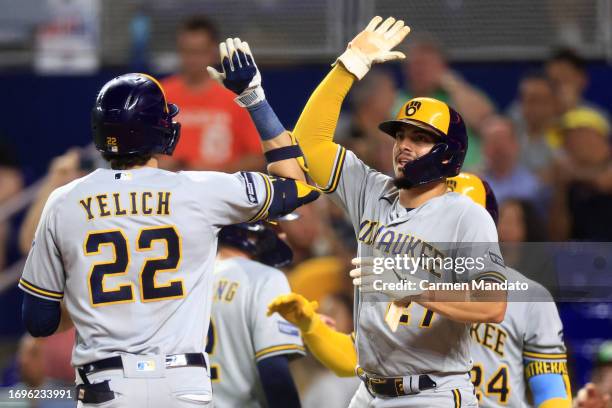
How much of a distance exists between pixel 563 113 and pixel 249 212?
522 cm

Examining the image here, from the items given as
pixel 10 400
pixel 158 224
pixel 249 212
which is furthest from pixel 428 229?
pixel 10 400

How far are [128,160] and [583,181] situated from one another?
16.6 feet

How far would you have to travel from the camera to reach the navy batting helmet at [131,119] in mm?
4340

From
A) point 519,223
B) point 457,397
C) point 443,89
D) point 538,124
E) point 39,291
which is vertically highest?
point 443,89

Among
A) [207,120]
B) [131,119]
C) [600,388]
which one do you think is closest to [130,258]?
[131,119]

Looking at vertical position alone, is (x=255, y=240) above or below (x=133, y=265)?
above

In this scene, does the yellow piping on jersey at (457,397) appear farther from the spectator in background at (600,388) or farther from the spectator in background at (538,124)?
the spectator in background at (538,124)

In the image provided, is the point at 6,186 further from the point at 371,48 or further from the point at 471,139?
the point at 371,48

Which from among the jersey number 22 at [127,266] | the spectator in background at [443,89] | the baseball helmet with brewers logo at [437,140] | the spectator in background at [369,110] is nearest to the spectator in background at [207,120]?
the spectator in background at [369,110]

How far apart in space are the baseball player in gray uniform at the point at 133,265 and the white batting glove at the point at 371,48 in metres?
0.92

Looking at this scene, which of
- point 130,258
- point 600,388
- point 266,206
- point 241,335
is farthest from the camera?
point 600,388

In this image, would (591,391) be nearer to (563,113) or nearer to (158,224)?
(158,224)

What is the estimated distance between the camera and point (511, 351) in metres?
5.15

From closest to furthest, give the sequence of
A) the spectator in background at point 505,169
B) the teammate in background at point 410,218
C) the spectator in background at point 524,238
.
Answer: the teammate in background at point 410,218 < the spectator in background at point 524,238 < the spectator in background at point 505,169
